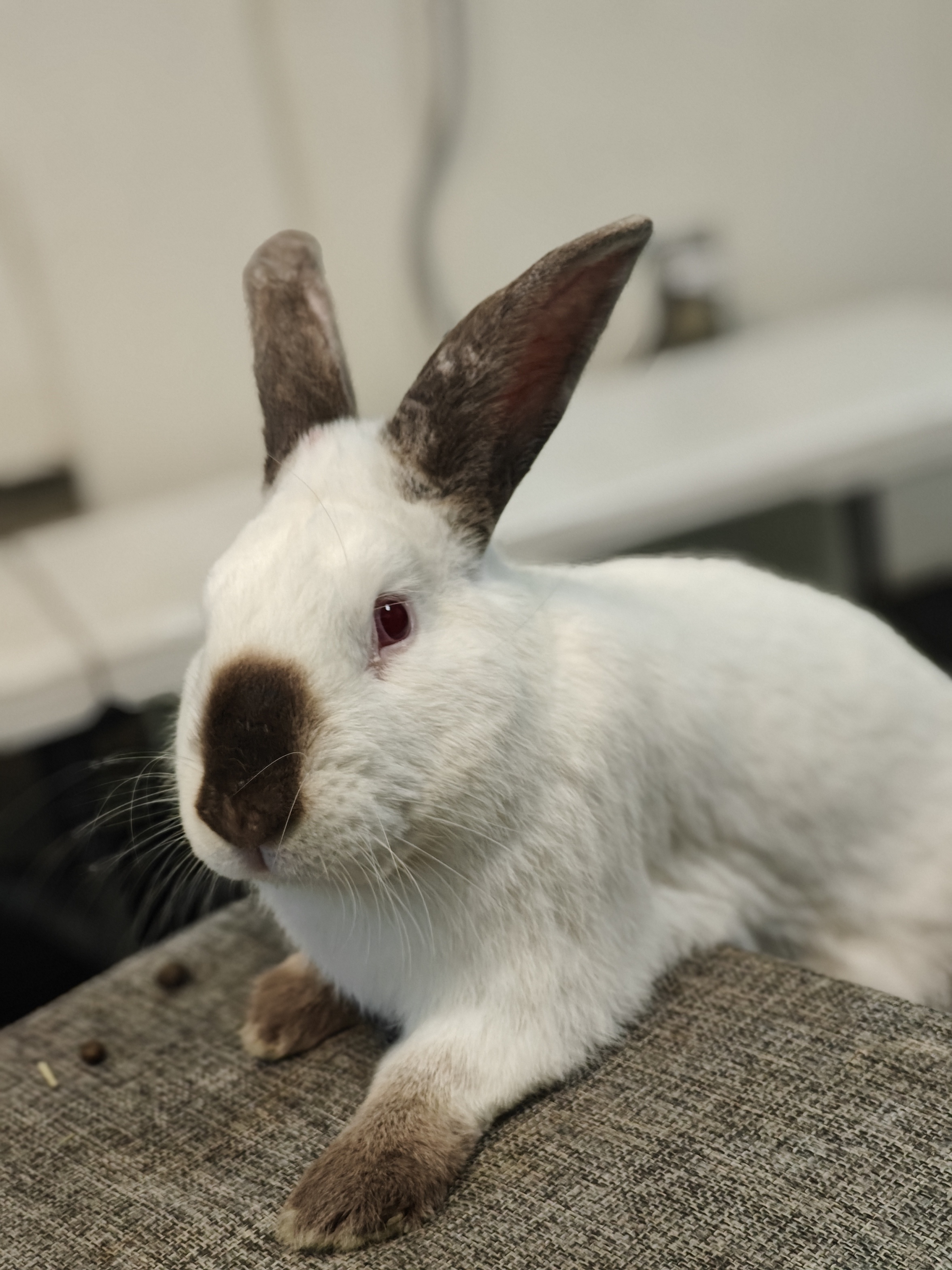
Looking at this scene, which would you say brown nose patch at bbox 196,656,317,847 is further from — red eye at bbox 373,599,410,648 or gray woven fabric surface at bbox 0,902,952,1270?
gray woven fabric surface at bbox 0,902,952,1270

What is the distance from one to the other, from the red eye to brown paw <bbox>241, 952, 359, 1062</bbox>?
0.28 metres

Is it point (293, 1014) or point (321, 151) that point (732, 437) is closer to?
point (321, 151)

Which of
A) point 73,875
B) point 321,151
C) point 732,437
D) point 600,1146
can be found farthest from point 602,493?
point 600,1146

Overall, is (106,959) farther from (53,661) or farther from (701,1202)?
(701,1202)

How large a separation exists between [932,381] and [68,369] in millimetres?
1168

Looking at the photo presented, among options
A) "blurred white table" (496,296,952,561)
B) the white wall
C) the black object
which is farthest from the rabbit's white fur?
the white wall

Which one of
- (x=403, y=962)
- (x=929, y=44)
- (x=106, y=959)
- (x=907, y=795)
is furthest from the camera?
(x=929, y=44)

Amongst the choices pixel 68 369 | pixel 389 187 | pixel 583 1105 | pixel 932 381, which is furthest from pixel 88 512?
pixel 583 1105

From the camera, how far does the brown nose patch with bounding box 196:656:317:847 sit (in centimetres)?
60

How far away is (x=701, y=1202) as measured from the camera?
0.60 metres

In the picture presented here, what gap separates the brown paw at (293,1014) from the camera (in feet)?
2.65

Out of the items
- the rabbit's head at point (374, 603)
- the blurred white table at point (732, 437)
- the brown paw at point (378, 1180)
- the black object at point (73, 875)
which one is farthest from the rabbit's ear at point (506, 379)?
the blurred white table at point (732, 437)

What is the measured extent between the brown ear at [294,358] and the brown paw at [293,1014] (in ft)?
1.08

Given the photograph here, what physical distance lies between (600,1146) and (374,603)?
0.30 meters
